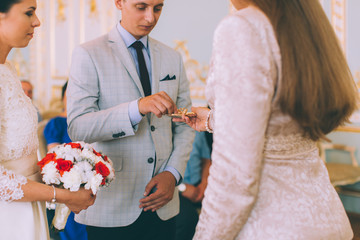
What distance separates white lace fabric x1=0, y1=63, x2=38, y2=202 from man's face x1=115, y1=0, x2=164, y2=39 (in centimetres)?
68

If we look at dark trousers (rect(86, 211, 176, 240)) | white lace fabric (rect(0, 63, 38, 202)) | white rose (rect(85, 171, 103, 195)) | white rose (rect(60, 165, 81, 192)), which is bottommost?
dark trousers (rect(86, 211, 176, 240))

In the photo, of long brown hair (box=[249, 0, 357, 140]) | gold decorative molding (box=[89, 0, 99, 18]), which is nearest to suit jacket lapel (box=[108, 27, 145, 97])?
long brown hair (box=[249, 0, 357, 140])

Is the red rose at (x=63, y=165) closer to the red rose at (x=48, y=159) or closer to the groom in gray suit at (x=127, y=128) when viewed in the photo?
the red rose at (x=48, y=159)

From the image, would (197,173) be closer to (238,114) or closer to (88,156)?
(88,156)

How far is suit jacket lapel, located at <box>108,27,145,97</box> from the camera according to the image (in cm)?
190

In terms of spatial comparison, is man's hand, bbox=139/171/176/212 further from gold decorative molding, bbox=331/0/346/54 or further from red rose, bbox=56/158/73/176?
gold decorative molding, bbox=331/0/346/54

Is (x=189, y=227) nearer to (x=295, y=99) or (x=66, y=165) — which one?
(x=66, y=165)

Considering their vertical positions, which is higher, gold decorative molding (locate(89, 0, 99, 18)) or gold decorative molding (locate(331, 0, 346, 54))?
gold decorative molding (locate(331, 0, 346, 54))

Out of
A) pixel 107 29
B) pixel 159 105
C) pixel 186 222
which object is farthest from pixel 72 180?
pixel 107 29

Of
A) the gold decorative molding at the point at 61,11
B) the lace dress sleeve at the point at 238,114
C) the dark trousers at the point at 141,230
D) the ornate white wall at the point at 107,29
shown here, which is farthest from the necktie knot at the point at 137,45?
the gold decorative molding at the point at 61,11

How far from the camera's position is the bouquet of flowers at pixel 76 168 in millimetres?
1474

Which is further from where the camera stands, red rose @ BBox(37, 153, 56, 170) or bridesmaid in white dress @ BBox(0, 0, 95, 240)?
red rose @ BBox(37, 153, 56, 170)

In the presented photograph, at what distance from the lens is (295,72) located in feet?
3.49

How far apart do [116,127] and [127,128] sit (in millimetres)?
56
